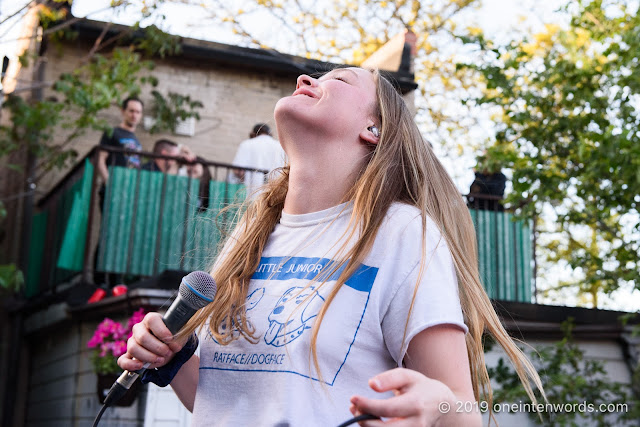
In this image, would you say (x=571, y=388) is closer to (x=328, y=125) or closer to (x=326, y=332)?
(x=328, y=125)

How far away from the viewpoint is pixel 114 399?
1978mm

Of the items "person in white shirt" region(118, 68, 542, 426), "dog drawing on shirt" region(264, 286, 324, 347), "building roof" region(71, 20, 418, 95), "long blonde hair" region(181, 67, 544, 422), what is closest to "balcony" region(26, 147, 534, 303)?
"building roof" region(71, 20, 418, 95)

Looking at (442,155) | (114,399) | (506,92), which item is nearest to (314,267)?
(114,399)

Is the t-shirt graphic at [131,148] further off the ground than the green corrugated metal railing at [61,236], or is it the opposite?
the t-shirt graphic at [131,148]

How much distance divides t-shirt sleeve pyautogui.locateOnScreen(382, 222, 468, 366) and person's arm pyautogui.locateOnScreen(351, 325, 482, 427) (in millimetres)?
24

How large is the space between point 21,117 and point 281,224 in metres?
7.16

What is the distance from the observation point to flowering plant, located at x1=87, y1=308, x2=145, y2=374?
626cm

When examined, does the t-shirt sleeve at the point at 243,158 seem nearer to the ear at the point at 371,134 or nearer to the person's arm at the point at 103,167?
the person's arm at the point at 103,167

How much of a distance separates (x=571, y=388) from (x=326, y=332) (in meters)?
6.28

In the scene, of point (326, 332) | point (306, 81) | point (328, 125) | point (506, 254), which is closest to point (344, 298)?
point (326, 332)

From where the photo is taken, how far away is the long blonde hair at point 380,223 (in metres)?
1.89

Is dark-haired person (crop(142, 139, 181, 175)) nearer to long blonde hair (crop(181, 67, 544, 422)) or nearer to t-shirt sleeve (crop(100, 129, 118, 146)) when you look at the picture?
t-shirt sleeve (crop(100, 129, 118, 146))

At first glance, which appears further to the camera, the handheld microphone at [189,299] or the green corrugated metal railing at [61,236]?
the green corrugated metal railing at [61,236]

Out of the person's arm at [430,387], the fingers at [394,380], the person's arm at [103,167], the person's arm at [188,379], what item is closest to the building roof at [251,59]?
the person's arm at [103,167]
